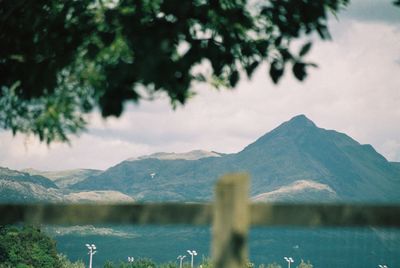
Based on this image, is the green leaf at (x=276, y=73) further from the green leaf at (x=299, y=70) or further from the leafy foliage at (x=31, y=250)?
the leafy foliage at (x=31, y=250)

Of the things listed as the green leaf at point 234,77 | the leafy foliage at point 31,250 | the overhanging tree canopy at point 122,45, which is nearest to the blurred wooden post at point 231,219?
the overhanging tree canopy at point 122,45

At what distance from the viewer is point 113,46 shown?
8.06m

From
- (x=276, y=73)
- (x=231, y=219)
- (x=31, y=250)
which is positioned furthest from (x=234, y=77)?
(x=31, y=250)

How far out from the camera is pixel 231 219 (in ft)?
13.9

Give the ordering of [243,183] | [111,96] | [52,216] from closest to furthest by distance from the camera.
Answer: [243,183] < [52,216] < [111,96]

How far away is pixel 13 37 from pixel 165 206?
523 cm

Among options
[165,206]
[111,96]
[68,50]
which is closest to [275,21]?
[68,50]

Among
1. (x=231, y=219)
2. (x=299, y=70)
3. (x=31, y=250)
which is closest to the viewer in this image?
(x=231, y=219)

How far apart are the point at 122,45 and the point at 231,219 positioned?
454 centimetres

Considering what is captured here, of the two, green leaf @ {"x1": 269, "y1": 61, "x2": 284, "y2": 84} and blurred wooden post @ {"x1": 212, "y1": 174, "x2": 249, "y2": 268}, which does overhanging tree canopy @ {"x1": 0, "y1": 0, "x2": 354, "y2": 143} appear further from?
blurred wooden post @ {"x1": 212, "y1": 174, "x2": 249, "y2": 268}

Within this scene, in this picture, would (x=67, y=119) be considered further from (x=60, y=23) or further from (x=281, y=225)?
(x=281, y=225)

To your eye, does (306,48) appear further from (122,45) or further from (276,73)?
(122,45)

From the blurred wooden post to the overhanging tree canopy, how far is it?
2041 millimetres

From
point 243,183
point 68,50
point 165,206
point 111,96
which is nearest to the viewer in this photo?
point 243,183
